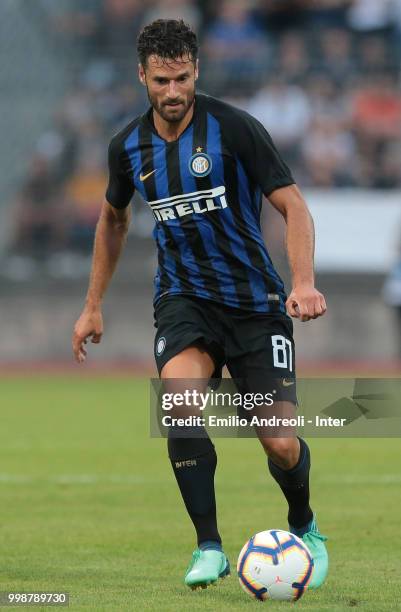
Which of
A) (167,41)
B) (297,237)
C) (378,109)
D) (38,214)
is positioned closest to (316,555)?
(297,237)

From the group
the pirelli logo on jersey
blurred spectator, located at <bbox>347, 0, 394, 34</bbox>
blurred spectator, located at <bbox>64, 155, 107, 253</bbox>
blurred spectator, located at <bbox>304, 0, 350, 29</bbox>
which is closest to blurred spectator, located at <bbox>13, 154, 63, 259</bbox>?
blurred spectator, located at <bbox>64, 155, 107, 253</bbox>

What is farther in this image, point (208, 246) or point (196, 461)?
point (208, 246)

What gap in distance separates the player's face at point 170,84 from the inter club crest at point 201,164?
18 cm

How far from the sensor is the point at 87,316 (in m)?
5.96

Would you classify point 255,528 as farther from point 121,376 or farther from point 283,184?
point 121,376

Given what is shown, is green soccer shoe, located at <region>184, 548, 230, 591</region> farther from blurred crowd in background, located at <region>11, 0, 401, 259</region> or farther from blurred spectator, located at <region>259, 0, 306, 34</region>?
blurred spectator, located at <region>259, 0, 306, 34</region>

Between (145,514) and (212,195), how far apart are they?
9.67 ft

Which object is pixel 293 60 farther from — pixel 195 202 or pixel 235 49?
pixel 195 202

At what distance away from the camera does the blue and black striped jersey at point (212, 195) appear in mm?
5512

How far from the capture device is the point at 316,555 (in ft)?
18.5

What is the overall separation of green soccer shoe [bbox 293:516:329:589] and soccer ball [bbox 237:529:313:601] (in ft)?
0.65

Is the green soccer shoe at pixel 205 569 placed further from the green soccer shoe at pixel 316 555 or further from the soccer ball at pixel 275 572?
the green soccer shoe at pixel 316 555

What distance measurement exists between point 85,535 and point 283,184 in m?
2.53

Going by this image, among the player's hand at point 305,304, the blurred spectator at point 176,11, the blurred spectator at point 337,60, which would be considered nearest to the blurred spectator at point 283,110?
the blurred spectator at point 337,60
